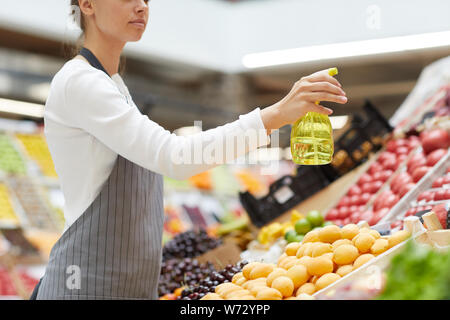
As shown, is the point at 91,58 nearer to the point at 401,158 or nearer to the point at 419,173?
the point at 419,173

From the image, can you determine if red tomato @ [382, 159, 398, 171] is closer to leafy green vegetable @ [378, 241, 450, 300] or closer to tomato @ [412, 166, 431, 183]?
tomato @ [412, 166, 431, 183]

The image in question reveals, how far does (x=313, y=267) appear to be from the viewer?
1444 mm

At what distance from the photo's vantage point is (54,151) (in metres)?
1.52

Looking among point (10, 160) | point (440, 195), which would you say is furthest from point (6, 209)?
point (440, 195)

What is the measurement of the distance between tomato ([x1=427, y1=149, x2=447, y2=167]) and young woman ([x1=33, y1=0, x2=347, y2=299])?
1.66m

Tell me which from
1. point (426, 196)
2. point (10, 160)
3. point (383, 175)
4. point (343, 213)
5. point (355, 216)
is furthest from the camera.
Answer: point (10, 160)

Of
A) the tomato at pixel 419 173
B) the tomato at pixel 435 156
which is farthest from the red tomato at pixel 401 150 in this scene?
the tomato at pixel 419 173

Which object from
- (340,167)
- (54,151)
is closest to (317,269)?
(54,151)

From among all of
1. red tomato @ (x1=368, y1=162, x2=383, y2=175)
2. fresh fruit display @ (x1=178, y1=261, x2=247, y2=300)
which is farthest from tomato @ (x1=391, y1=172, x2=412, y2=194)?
fresh fruit display @ (x1=178, y1=261, x2=247, y2=300)

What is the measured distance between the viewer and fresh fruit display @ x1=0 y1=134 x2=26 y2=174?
17.1 feet

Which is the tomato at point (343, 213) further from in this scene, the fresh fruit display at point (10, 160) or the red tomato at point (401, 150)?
the fresh fruit display at point (10, 160)

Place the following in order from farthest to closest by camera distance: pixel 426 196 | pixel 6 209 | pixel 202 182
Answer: pixel 202 182
pixel 6 209
pixel 426 196

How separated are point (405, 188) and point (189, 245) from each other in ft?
4.71
